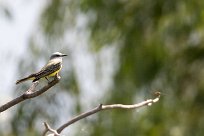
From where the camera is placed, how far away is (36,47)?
9.28m

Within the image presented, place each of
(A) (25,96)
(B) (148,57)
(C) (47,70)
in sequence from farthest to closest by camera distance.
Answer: (B) (148,57) → (C) (47,70) → (A) (25,96)

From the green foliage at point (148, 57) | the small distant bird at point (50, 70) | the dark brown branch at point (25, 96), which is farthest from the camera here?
the green foliage at point (148, 57)

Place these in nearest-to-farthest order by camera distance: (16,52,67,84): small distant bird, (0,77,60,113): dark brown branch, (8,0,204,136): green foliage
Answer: (0,77,60,113): dark brown branch → (16,52,67,84): small distant bird → (8,0,204,136): green foliage

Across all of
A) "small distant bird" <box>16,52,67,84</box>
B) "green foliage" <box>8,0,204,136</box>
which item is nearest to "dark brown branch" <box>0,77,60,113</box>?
"small distant bird" <box>16,52,67,84</box>

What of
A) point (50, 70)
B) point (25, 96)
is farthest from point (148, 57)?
point (25, 96)

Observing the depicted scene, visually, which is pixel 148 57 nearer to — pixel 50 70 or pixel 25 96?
pixel 50 70

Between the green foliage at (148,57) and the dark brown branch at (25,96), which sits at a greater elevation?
the dark brown branch at (25,96)

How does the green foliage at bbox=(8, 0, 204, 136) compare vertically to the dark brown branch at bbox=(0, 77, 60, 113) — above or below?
below

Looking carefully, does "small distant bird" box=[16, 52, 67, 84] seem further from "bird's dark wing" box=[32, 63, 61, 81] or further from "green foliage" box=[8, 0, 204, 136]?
"green foliage" box=[8, 0, 204, 136]

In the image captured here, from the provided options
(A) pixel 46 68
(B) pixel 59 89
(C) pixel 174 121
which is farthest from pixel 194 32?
(A) pixel 46 68

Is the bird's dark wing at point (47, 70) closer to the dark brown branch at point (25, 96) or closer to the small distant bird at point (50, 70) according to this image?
the small distant bird at point (50, 70)

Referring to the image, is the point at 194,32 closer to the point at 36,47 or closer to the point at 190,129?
the point at 190,129

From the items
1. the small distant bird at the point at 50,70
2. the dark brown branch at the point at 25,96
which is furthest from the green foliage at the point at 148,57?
the dark brown branch at the point at 25,96

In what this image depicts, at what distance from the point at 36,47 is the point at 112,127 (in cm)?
119
